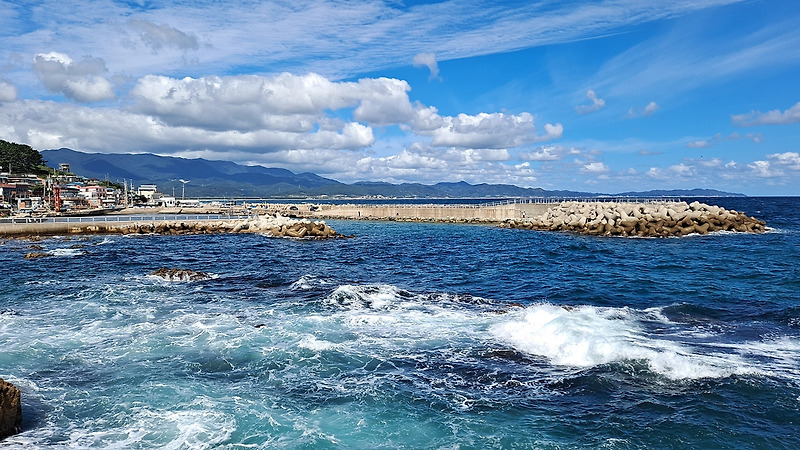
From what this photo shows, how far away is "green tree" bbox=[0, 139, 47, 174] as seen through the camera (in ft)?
365

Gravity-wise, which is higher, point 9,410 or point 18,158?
point 18,158

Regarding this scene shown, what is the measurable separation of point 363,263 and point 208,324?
623 inches

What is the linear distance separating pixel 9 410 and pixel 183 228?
4656cm

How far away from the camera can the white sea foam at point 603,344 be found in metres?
11.7

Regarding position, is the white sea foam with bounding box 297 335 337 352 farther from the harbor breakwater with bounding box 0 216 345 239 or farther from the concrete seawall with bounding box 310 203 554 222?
the concrete seawall with bounding box 310 203 554 222

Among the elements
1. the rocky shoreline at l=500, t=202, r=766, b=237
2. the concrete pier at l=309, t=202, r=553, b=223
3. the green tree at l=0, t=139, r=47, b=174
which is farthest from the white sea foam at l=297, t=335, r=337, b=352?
the green tree at l=0, t=139, r=47, b=174

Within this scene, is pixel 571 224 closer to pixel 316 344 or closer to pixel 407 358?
pixel 407 358

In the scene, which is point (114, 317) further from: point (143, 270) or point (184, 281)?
point (143, 270)

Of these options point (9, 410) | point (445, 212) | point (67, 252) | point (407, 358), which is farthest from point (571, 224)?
point (9, 410)

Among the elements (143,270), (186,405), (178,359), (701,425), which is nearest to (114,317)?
(178,359)

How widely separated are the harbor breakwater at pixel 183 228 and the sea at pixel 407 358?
21867mm

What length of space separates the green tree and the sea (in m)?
109

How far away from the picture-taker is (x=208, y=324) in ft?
53.3

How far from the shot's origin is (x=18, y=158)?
11394 centimetres
